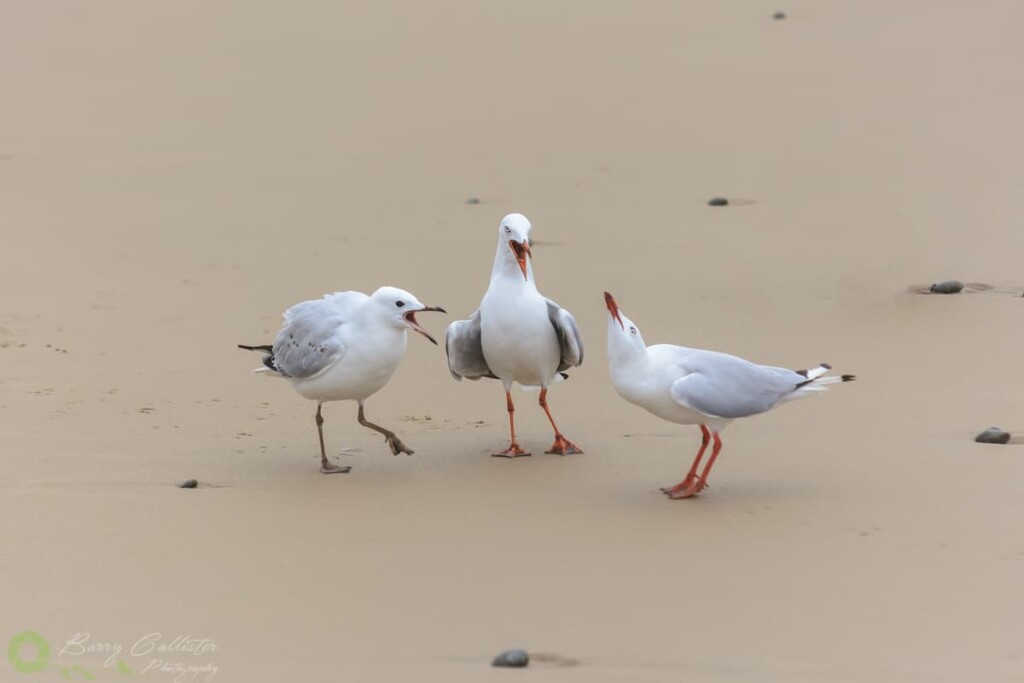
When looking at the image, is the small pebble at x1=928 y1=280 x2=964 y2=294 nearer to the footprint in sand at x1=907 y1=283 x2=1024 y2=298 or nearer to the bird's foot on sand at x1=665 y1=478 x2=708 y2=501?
the footprint in sand at x1=907 y1=283 x2=1024 y2=298

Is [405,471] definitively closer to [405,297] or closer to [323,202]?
[405,297]

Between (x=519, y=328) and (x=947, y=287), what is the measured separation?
344 cm

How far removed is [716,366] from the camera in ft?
20.2

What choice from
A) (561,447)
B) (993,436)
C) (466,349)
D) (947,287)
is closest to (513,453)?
(561,447)

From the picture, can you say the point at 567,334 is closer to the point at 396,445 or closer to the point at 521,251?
the point at 521,251

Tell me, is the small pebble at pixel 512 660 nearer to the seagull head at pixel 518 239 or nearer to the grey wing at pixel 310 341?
the grey wing at pixel 310 341

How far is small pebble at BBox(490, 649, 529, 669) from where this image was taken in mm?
4410

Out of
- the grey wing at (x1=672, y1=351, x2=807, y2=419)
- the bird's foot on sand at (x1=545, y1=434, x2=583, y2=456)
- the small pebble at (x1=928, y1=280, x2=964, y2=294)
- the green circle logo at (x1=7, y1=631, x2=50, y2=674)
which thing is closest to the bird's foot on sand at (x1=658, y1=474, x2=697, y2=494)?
the grey wing at (x1=672, y1=351, x2=807, y2=419)

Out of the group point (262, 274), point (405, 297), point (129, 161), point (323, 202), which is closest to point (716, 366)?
point (405, 297)

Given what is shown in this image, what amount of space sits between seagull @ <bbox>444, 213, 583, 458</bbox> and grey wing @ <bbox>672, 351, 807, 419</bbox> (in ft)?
3.34

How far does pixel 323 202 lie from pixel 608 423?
5.06 meters

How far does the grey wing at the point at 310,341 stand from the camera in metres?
6.66

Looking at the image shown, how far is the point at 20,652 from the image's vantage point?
4.53 m

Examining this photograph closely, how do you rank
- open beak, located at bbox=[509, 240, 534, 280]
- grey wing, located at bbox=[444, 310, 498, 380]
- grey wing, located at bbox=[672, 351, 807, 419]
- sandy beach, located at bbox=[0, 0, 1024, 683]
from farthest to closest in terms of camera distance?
grey wing, located at bbox=[444, 310, 498, 380] → open beak, located at bbox=[509, 240, 534, 280] → grey wing, located at bbox=[672, 351, 807, 419] → sandy beach, located at bbox=[0, 0, 1024, 683]
